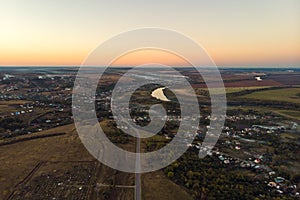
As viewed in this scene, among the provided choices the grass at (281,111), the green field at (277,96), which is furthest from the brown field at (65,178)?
the green field at (277,96)

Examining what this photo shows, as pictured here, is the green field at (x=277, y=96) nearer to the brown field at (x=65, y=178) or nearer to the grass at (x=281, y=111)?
the grass at (x=281, y=111)

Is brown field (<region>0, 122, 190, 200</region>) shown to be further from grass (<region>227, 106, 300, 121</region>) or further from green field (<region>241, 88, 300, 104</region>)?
green field (<region>241, 88, 300, 104</region>)

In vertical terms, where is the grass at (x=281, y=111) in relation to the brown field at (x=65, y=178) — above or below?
above

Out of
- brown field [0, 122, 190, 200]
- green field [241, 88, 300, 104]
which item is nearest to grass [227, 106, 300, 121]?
green field [241, 88, 300, 104]

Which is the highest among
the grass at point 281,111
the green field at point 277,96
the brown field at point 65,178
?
the green field at point 277,96

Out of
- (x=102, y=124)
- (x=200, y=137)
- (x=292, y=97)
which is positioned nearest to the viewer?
(x=200, y=137)

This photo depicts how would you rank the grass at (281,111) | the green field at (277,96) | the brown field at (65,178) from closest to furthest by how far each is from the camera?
the brown field at (65,178)
the grass at (281,111)
the green field at (277,96)

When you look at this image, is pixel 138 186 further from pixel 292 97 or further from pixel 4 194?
pixel 292 97

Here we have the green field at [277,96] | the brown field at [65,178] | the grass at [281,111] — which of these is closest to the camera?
the brown field at [65,178]

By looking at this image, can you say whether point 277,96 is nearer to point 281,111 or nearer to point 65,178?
point 281,111

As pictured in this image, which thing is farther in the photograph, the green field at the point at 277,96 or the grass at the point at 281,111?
the green field at the point at 277,96

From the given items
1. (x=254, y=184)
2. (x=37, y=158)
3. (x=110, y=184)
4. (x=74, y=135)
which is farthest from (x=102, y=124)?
(x=254, y=184)
